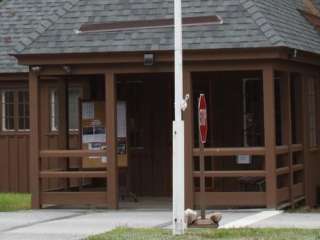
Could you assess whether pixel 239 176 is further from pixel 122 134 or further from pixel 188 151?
pixel 122 134

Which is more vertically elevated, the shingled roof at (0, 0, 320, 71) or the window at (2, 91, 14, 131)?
the shingled roof at (0, 0, 320, 71)

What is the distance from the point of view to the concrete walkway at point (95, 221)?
45.4 ft

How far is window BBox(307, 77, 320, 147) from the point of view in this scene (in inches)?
809

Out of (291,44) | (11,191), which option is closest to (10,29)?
(11,191)

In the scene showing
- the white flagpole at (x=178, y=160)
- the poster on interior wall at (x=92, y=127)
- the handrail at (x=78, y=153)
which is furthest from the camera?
the poster on interior wall at (x=92, y=127)

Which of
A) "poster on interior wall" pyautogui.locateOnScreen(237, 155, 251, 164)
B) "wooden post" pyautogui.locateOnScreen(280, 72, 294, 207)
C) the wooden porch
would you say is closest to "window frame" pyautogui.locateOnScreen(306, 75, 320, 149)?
the wooden porch

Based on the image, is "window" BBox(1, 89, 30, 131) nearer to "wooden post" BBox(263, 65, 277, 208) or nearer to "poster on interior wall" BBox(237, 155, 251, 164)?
"poster on interior wall" BBox(237, 155, 251, 164)

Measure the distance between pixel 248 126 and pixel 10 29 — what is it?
337 inches

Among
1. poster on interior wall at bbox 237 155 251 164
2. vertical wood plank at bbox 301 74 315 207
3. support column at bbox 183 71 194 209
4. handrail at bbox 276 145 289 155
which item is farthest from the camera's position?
poster on interior wall at bbox 237 155 251 164

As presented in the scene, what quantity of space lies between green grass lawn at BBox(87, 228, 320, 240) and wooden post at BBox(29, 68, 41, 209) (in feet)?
16.2

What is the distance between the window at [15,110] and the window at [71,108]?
2.47ft

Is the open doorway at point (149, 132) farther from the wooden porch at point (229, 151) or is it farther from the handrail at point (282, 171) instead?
the handrail at point (282, 171)

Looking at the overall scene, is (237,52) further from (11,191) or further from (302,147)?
(11,191)

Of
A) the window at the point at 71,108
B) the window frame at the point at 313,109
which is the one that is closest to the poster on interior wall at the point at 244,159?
the window frame at the point at 313,109
